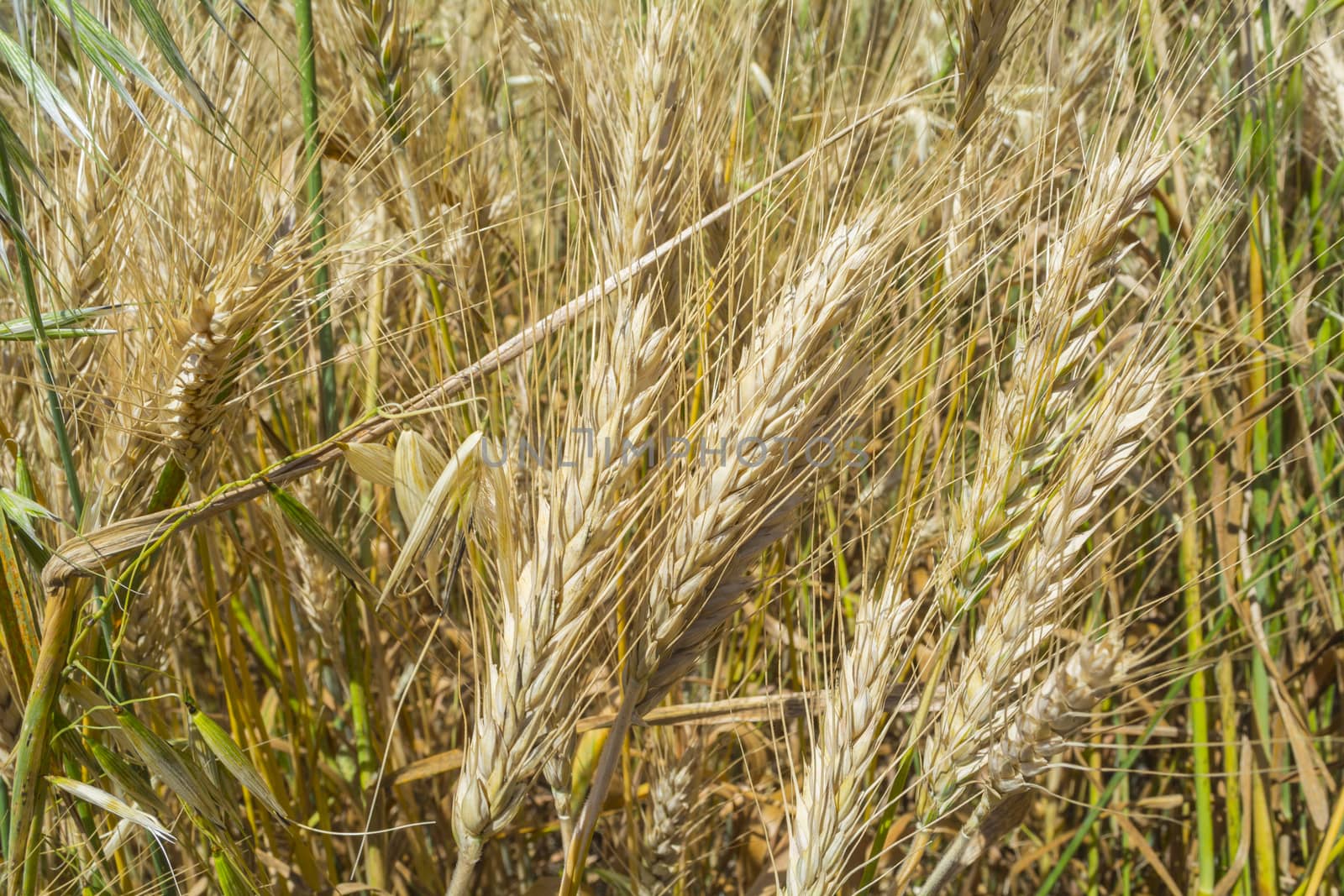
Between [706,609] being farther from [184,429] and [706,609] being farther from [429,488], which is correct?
[184,429]

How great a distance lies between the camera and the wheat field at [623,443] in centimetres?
62

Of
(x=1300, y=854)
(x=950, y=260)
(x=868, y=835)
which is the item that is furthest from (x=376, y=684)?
(x=1300, y=854)

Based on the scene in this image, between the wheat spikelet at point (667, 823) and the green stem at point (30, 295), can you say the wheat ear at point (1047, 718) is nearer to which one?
the wheat spikelet at point (667, 823)

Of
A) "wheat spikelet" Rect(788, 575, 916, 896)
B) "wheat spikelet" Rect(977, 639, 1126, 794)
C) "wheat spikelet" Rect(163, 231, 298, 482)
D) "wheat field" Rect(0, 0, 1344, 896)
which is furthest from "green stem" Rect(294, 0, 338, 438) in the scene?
"wheat spikelet" Rect(977, 639, 1126, 794)

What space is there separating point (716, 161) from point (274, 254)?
0.39 m

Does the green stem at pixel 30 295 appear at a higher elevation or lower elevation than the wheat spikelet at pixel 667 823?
higher

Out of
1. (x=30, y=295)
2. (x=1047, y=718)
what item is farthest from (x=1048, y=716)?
(x=30, y=295)

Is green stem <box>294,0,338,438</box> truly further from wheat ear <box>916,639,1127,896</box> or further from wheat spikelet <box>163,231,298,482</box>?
wheat ear <box>916,639,1127,896</box>

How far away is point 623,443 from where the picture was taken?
0.61m

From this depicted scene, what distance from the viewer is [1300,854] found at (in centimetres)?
136

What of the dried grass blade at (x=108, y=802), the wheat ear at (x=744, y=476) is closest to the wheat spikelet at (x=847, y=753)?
the wheat ear at (x=744, y=476)

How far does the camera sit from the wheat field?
2.04ft

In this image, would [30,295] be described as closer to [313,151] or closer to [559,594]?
[559,594]

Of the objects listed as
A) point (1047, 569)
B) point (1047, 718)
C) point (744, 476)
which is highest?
point (744, 476)
